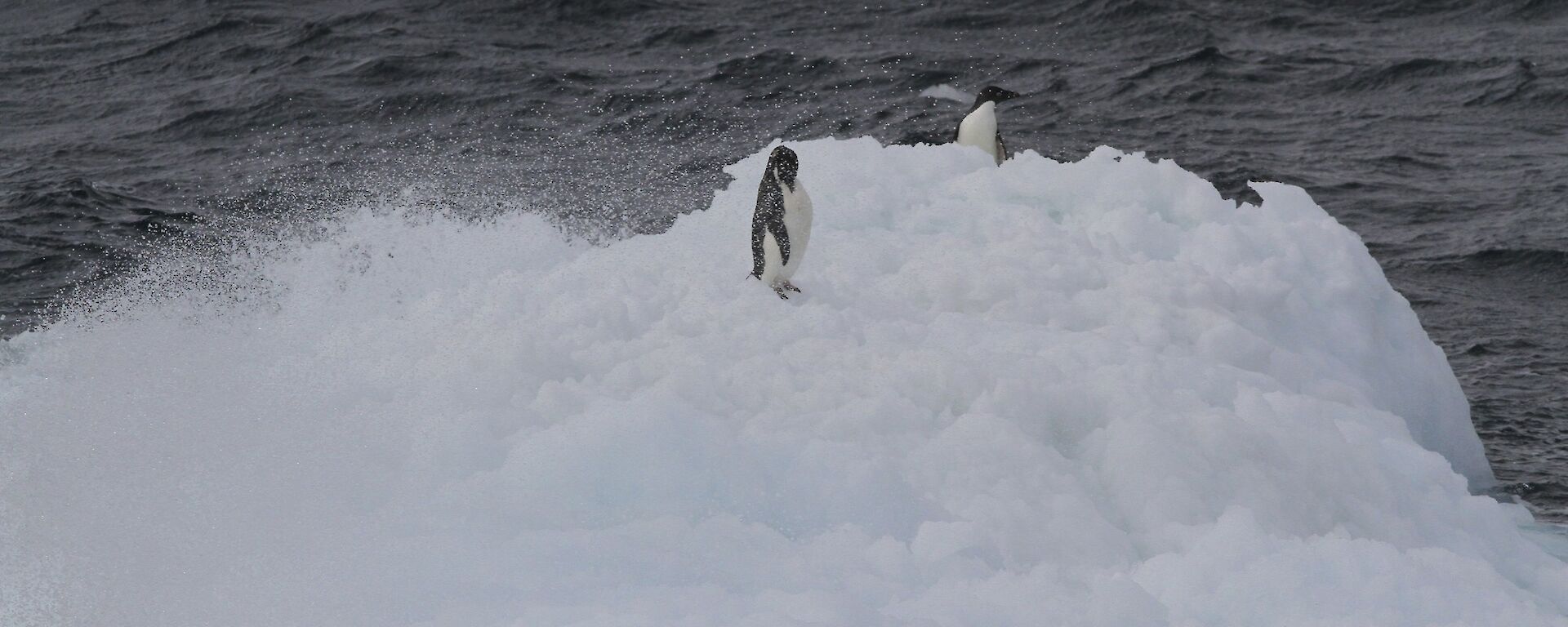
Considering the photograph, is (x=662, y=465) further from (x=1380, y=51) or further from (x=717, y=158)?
(x=1380, y=51)

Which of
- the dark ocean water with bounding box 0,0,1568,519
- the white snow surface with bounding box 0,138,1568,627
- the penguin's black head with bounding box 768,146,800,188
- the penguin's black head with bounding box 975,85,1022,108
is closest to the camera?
the white snow surface with bounding box 0,138,1568,627

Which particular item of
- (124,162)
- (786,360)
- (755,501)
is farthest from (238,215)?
(755,501)

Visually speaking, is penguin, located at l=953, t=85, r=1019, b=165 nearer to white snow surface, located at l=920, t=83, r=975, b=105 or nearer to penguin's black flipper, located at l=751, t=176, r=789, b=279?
white snow surface, located at l=920, t=83, r=975, b=105

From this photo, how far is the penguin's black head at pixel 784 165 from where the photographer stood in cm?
756

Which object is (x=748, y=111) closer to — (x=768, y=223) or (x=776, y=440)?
(x=768, y=223)

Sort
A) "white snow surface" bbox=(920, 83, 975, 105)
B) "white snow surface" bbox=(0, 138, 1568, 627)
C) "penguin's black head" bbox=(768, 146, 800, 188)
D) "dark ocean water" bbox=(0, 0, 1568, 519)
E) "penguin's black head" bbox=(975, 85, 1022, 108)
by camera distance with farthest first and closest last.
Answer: "white snow surface" bbox=(920, 83, 975, 105) → "penguin's black head" bbox=(975, 85, 1022, 108) → "dark ocean water" bbox=(0, 0, 1568, 519) → "penguin's black head" bbox=(768, 146, 800, 188) → "white snow surface" bbox=(0, 138, 1568, 627)

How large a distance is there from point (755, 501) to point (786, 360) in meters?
1.09

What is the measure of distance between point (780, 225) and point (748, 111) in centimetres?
889

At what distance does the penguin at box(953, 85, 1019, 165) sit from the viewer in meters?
12.1

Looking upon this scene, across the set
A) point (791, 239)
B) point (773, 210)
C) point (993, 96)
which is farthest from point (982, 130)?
point (791, 239)

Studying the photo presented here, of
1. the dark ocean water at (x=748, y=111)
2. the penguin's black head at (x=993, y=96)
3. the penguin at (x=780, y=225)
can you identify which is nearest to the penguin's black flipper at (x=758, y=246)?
the penguin at (x=780, y=225)

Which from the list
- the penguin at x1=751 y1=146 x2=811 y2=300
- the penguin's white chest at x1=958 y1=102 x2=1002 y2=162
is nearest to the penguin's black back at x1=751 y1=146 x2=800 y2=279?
the penguin at x1=751 y1=146 x2=811 y2=300

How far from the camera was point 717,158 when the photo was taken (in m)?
14.3

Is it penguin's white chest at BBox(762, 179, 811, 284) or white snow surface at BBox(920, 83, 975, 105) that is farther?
white snow surface at BBox(920, 83, 975, 105)
